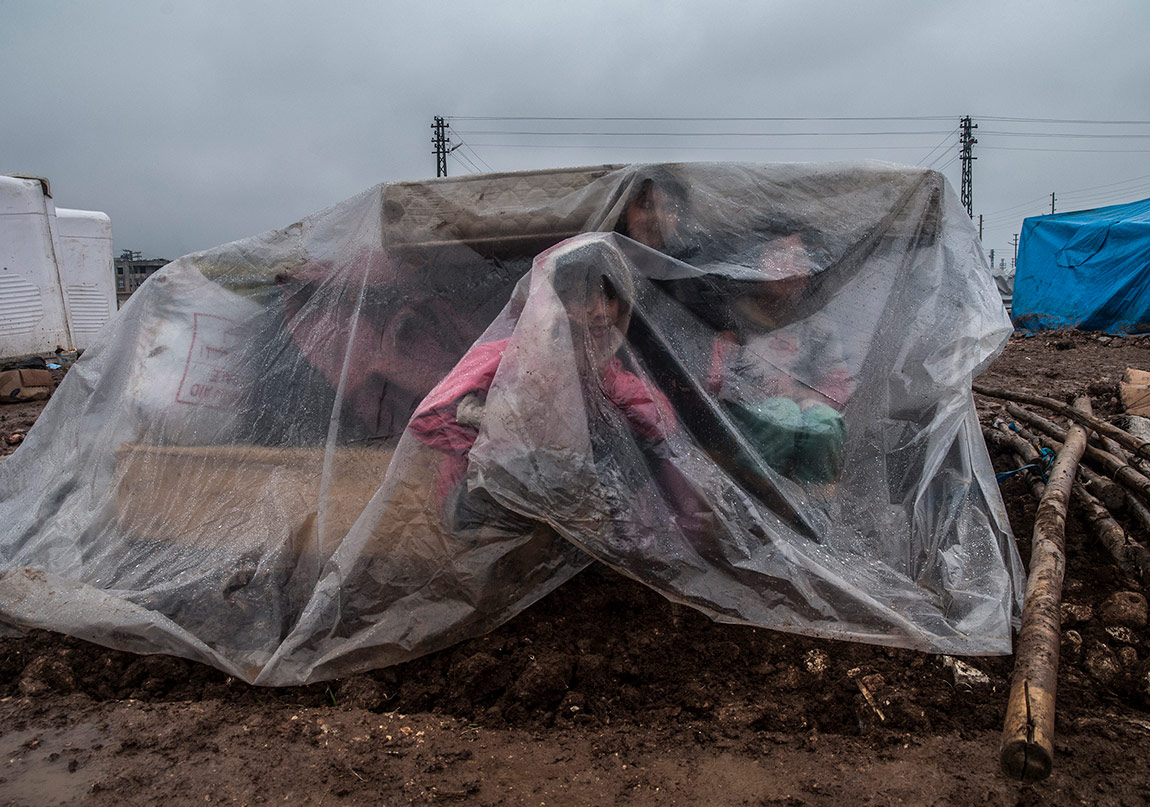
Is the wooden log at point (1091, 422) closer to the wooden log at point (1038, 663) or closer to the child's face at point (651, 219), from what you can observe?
the wooden log at point (1038, 663)

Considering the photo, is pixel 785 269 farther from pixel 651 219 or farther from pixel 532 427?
pixel 532 427

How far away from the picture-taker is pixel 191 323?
8.82 ft

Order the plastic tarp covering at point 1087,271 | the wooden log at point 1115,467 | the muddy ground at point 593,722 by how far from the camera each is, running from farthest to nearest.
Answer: the plastic tarp covering at point 1087,271 < the wooden log at point 1115,467 < the muddy ground at point 593,722

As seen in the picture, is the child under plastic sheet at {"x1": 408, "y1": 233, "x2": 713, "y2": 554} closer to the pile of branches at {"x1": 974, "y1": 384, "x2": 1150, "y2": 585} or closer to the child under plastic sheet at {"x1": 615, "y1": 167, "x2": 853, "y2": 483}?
the child under plastic sheet at {"x1": 615, "y1": 167, "x2": 853, "y2": 483}

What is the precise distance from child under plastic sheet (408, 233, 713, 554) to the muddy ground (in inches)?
15.9

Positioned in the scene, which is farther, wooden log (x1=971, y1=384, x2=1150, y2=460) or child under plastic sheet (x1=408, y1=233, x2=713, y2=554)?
wooden log (x1=971, y1=384, x2=1150, y2=460)

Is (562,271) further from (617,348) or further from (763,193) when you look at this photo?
(763,193)

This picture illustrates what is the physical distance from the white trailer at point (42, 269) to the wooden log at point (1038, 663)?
29.5ft

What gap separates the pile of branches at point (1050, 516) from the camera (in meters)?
1.46

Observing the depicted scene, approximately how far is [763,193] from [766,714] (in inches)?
64.2

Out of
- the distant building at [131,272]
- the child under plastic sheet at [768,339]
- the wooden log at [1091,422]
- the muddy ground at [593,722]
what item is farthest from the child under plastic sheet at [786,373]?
the distant building at [131,272]

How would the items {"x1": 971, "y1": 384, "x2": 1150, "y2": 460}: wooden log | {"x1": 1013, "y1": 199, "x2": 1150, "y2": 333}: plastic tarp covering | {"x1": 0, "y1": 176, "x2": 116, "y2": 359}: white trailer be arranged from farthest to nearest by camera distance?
{"x1": 1013, "y1": 199, "x2": 1150, "y2": 333}: plastic tarp covering, {"x1": 0, "y1": 176, "x2": 116, "y2": 359}: white trailer, {"x1": 971, "y1": 384, "x2": 1150, "y2": 460}: wooden log

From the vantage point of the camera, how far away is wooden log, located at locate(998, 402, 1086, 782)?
1428 mm

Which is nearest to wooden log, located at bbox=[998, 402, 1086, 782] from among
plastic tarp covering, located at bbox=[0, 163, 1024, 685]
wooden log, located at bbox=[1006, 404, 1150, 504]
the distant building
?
plastic tarp covering, located at bbox=[0, 163, 1024, 685]
